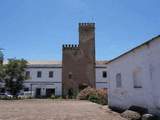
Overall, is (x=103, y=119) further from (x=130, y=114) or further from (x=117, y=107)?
(x=117, y=107)

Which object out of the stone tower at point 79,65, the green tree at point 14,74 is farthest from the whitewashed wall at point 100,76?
the green tree at point 14,74

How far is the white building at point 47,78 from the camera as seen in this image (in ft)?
179

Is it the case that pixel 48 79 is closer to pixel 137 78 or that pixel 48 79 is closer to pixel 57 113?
pixel 57 113

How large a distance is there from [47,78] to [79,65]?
861 cm

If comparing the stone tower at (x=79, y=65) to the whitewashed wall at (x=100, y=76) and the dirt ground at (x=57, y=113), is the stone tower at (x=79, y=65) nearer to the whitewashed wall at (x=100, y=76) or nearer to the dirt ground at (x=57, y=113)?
the whitewashed wall at (x=100, y=76)

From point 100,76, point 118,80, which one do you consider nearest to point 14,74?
point 100,76

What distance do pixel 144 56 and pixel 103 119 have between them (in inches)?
155

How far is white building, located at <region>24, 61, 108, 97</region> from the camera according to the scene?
54.7m

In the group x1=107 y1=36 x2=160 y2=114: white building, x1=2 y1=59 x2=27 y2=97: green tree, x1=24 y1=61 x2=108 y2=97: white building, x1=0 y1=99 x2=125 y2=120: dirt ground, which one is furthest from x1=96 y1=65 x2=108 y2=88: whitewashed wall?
A: x1=107 y1=36 x2=160 y2=114: white building

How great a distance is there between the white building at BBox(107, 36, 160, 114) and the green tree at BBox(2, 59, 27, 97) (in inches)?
993

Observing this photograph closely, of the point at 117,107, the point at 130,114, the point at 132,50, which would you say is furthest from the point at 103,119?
the point at 117,107

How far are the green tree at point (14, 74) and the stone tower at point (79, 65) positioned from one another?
433 inches

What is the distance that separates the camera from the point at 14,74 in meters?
41.9

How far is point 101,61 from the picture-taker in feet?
192
